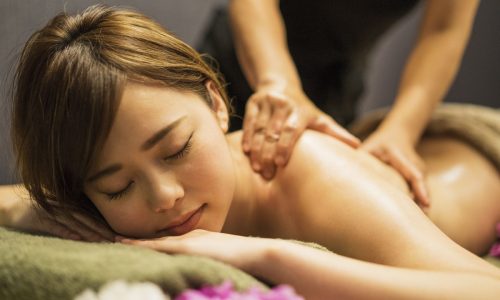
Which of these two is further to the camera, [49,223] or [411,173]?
[411,173]

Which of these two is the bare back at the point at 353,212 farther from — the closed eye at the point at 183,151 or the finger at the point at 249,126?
the closed eye at the point at 183,151

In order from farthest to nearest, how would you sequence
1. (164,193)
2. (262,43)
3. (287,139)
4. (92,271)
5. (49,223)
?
(262,43) < (287,139) < (49,223) < (164,193) < (92,271)

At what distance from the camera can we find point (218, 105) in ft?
2.88

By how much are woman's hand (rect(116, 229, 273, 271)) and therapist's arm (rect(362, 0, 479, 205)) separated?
420mm

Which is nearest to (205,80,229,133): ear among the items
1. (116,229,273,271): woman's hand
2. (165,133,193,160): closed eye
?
(165,133,193,160): closed eye

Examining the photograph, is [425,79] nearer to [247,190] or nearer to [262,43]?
[262,43]

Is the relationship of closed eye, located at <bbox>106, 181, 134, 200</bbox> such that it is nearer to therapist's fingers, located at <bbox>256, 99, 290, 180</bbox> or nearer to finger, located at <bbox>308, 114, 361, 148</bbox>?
therapist's fingers, located at <bbox>256, 99, 290, 180</bbox>

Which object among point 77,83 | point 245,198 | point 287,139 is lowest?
point 245,198

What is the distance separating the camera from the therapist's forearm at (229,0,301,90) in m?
1.04

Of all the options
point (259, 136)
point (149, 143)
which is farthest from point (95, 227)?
point (259, 136)

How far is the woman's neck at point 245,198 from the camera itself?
93cm

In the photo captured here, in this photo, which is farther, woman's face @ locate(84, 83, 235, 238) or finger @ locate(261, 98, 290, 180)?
finger @ locate(261, 98, 290, 180)

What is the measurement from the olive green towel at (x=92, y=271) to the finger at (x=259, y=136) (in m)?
0.35

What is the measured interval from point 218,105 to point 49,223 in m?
0.32
